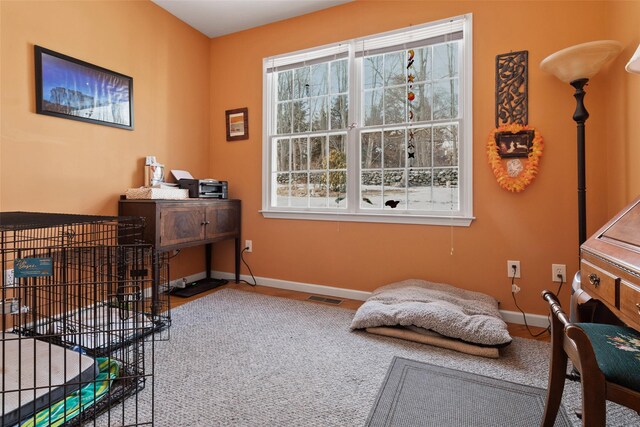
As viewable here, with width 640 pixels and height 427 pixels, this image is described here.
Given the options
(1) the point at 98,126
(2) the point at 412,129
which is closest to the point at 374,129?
(2) the point at 412,129

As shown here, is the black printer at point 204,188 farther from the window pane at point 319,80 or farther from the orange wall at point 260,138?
the window pane at point 319,80

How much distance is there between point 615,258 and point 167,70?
3.58 m

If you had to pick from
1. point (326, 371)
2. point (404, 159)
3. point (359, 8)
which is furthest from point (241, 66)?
point (326, 371)

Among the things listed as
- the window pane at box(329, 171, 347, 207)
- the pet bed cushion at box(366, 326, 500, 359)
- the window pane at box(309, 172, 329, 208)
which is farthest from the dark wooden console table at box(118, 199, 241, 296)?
the pet bed cushion at box(366, 326, 500, 359)

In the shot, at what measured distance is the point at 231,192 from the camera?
11.7 ft

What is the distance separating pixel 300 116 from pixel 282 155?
0.43m

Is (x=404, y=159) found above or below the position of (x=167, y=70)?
below

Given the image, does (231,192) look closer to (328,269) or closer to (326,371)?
(328,269)

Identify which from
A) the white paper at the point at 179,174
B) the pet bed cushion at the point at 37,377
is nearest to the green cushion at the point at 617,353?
the pet bed cushion at the point at 37,377

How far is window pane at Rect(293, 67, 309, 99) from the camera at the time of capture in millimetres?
3232

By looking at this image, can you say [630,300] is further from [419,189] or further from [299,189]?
[299,189]

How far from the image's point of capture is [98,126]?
2.61m

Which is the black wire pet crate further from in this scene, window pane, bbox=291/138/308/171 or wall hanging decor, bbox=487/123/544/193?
wall hanging decor, bbox=487/123/544/193

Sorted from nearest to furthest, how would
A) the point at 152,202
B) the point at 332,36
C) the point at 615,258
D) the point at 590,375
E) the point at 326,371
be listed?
the point at 590,375 → the point at 615,258 → the point at 326,371 → the point at 152,202 → the point at 332,36
